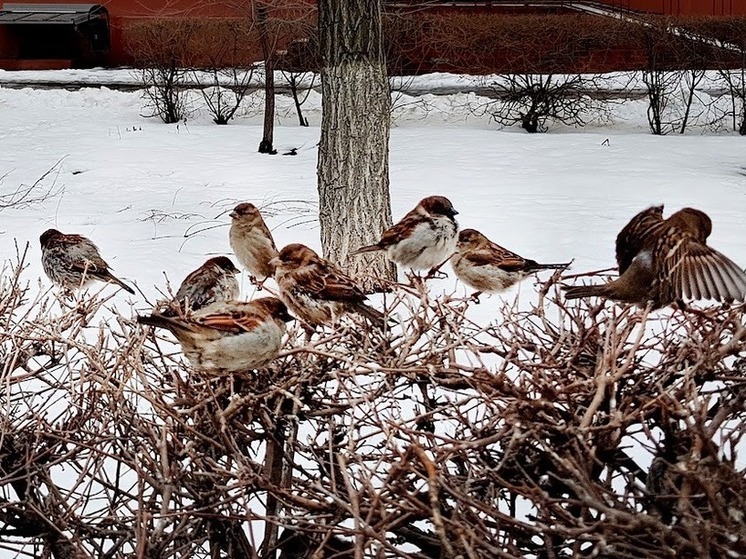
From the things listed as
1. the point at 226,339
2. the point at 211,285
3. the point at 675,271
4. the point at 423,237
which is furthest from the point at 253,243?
the point at 675,271

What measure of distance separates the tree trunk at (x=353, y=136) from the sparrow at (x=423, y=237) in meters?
2.86

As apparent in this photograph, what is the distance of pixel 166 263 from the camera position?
8.75 m

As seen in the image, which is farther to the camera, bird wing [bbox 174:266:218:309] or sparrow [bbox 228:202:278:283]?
sparrow [bbox 228:202:278:283]

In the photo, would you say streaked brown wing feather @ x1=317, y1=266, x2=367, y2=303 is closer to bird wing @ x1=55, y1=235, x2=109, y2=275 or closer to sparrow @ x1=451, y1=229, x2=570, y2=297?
sparrow @ x1=451, y1=229, x2=570, y2=297

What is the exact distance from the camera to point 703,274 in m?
2.88

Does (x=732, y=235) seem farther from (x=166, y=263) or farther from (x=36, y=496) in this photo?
(x=36, y=496)

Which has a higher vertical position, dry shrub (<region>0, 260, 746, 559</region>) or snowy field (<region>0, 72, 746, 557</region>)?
dry shrub (<region>0, 260, 746, 559</region>)

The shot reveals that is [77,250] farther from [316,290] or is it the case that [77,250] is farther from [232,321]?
[232,321]

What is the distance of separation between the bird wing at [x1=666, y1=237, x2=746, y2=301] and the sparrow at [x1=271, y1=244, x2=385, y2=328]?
2.92 feet

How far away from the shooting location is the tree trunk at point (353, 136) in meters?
7.66

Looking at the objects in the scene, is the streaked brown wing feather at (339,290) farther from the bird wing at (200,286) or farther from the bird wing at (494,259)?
the bird wing at (494,259)

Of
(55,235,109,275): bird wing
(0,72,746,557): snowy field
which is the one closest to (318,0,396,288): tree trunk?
(0,72,746,557): snowy field

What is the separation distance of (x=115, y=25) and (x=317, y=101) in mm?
6049

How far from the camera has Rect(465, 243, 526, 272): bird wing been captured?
14.4 feet
